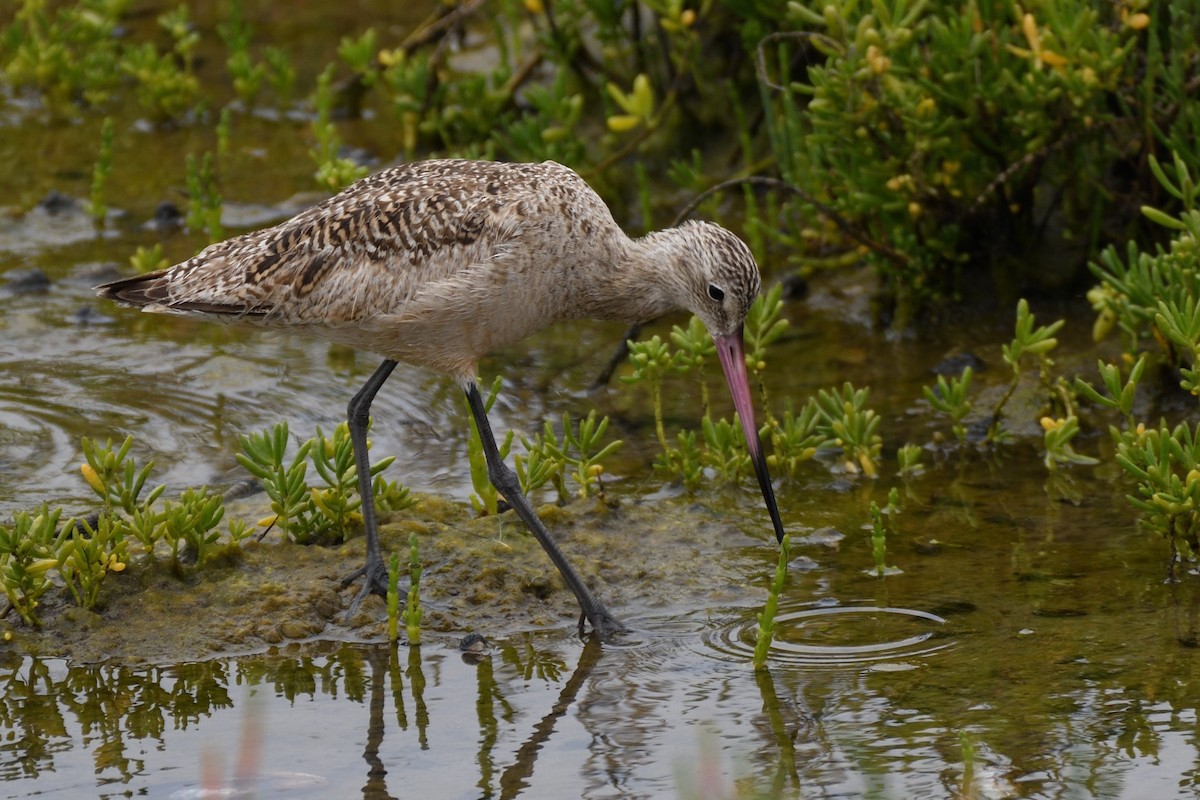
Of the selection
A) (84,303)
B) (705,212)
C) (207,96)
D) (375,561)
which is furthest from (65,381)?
(207,96)

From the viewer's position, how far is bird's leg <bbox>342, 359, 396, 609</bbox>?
18.5 ft

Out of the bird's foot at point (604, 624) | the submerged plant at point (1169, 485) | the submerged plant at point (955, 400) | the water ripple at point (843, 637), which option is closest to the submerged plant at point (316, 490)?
the bird's foot at point (604, 624)

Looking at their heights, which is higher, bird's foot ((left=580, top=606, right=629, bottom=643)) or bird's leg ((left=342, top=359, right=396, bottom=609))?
bird's leg ((left=342, top=359, right=396, bottom=609))

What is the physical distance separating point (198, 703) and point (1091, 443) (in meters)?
3.92

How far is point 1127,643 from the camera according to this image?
5.13 m

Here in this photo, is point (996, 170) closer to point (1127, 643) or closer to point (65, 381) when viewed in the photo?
point (1127, 643)

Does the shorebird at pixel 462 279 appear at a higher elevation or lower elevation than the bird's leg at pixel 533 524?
higher

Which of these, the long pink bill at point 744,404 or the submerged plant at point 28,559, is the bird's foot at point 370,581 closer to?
the submerged plant at point 28,559

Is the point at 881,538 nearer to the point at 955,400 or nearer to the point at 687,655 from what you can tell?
the point at 687,655

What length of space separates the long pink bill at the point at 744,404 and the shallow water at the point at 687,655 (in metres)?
0.31

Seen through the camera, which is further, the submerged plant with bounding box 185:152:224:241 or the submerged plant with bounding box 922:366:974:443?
the submerged plant with bounding box 185:152:224:241

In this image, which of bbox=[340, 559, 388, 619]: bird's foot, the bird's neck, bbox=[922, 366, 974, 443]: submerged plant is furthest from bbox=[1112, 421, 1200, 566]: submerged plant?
bbox=[340, 559, 388, 619]: bird's foot

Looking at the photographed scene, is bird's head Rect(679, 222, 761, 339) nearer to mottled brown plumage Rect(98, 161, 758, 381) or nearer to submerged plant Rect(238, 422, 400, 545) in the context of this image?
mottled brown plumage Rect(98, 161, 758, 381)

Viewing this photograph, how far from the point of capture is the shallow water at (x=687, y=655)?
14.9 ft
